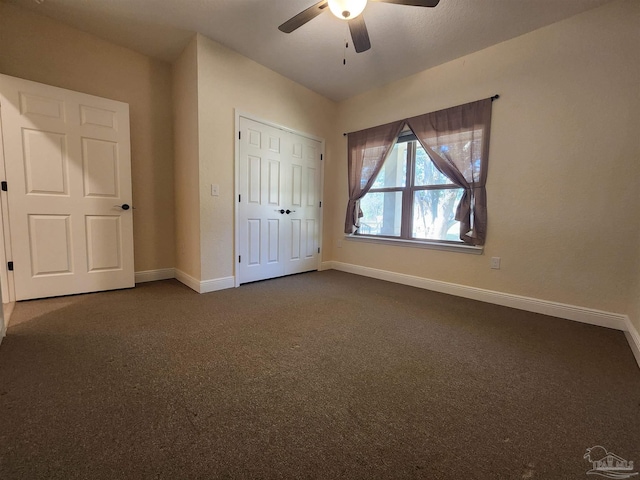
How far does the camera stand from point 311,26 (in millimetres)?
2426

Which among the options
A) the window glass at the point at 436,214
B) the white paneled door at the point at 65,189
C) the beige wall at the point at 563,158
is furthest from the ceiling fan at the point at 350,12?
the white paneled door at the point at 65,189

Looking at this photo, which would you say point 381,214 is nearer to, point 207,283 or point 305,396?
point 207,283

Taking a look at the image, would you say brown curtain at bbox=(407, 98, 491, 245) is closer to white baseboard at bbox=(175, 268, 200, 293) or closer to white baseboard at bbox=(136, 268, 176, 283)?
white baseboard at bbox=(175, 268, 200, 293)

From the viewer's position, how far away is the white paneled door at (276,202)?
10.2 feet

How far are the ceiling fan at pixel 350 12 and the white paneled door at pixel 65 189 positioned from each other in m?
2.12

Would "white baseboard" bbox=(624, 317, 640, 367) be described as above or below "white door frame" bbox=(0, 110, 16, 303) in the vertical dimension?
below

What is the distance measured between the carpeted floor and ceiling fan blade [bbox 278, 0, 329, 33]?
234 centimetres

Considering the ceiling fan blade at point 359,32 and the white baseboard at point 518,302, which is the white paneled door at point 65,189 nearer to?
the ceiling fan blade at point 359,32

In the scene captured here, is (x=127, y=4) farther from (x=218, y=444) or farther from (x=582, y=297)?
(x=582, y=297)

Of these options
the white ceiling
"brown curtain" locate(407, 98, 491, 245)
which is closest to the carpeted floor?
"brown curtain" locate(407, 98, 491, 245)

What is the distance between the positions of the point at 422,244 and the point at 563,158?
150 centimetres

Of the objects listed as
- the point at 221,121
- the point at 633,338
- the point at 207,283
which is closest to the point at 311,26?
the point at 221,121

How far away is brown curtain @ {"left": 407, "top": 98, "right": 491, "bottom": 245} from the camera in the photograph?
2.71 m

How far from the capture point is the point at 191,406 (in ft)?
3.76
